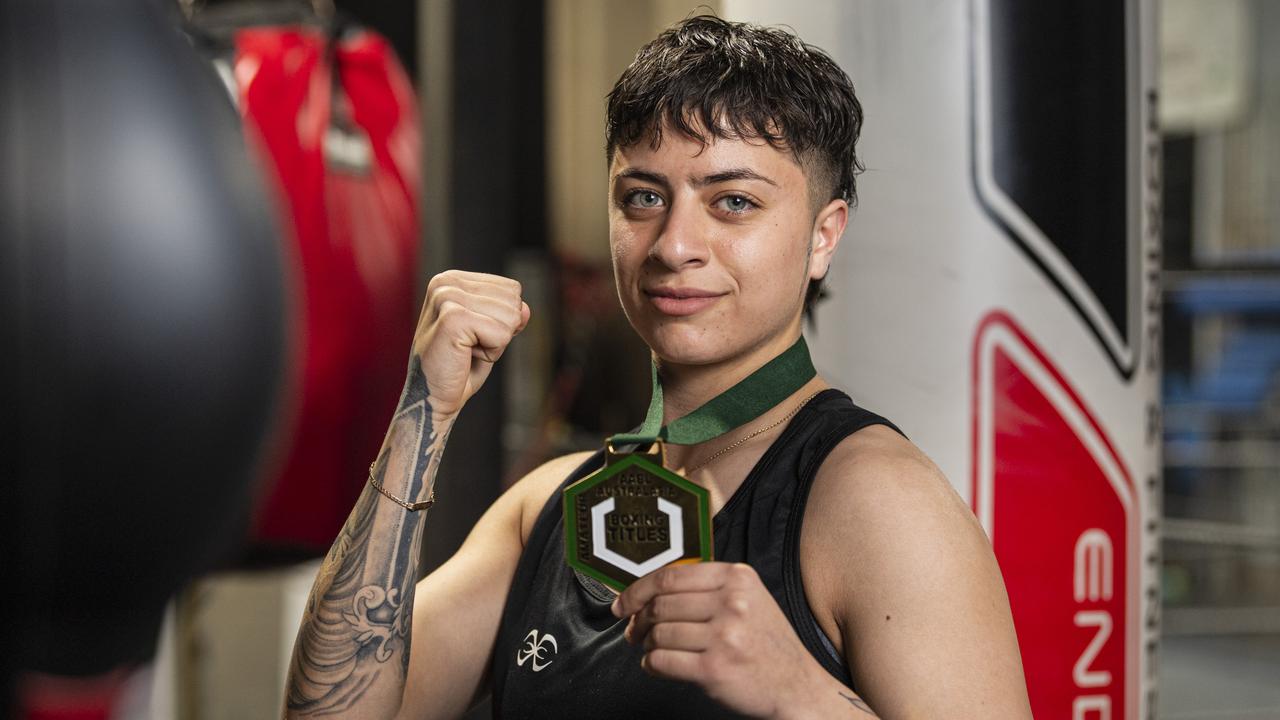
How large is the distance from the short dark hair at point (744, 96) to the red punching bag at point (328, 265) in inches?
35.7

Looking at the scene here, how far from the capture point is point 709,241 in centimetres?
111

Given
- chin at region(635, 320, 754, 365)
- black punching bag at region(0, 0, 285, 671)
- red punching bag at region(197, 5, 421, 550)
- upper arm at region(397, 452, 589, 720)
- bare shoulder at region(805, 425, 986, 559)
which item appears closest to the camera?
black punching bag at region(0, 0, 285, 671)

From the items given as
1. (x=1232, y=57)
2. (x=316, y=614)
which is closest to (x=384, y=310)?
(x=316, y=614)

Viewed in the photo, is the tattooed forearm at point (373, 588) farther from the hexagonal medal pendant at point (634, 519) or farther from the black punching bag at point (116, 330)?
the black punching bag at point (116, 330)

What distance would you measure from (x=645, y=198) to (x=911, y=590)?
16.1 inches

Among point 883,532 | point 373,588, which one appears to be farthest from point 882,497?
point 373,588

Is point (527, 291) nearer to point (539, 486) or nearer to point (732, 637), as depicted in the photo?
point (539, 486)

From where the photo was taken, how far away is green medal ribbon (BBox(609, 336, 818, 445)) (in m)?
1.10

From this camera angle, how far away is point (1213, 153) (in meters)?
5.35

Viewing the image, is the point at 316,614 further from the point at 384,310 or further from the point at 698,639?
the point at 384,310

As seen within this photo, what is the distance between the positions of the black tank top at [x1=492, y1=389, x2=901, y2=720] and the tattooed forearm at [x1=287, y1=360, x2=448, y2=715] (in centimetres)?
12

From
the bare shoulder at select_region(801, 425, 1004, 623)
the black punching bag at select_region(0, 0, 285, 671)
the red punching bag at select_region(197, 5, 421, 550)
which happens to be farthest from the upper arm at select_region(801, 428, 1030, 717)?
the red punching bag at select_region(197, 5, 421, 550)

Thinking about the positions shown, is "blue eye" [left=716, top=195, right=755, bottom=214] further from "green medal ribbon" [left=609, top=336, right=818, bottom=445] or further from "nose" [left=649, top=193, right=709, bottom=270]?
"green medal ribbon" [left=609, top=336, right=818, bottom=445]

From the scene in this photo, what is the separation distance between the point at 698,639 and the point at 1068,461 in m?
0.66
